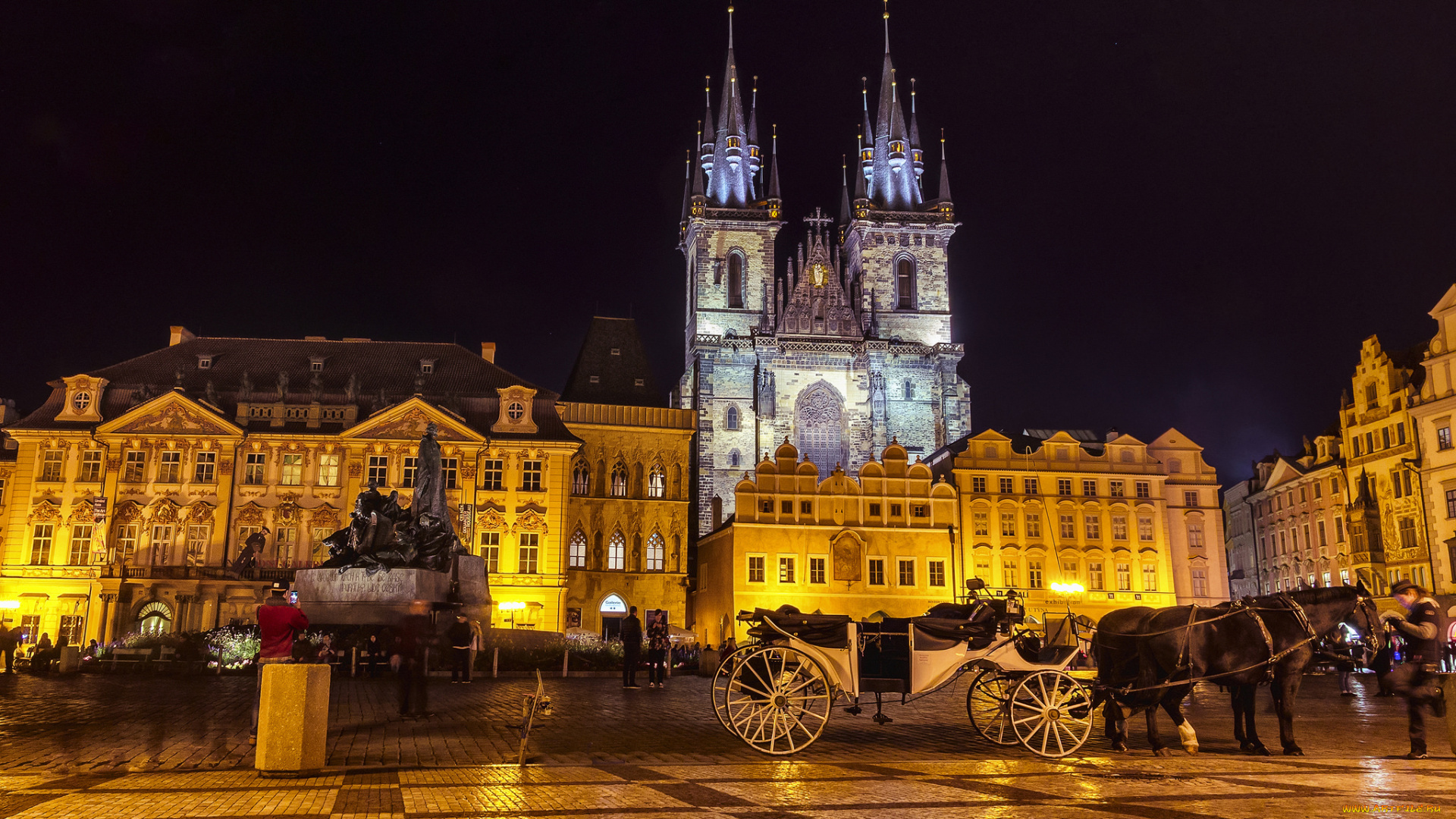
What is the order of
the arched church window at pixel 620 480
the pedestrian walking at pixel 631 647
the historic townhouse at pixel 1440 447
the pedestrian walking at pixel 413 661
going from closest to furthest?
the pedestrian walking at pixel 413 661
the pedestrian walking at pixel 631 647
the historic townhouse at pixel 1440 447
the arched church window at pixel 620 480

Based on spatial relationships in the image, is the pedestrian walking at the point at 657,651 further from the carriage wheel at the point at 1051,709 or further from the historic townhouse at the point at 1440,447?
the historic townhouse at the point at 1440,447

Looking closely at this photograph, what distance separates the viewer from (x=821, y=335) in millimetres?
65062

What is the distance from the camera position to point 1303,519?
56281mm

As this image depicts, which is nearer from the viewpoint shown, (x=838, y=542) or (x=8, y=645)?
(x=8, y=645)

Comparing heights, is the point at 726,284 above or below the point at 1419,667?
above

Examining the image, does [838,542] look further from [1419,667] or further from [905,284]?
[1419,667]

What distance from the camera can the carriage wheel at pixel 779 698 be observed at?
11.7m

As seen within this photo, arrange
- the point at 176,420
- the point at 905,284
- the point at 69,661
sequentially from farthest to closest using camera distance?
the point at 905,284, the point at 176,420, the point at 69,661

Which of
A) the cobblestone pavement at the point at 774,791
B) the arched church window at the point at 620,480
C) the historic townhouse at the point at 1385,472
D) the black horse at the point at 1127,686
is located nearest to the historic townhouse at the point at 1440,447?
the historic townhouse at the point at 1385,472

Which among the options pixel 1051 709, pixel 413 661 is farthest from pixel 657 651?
pixel 1051 709

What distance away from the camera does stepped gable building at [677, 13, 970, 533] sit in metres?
63.2

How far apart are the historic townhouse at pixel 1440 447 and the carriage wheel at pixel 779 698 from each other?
3951 centimetres

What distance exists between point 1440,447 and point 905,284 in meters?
31.9

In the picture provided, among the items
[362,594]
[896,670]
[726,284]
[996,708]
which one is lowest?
[996,708]
